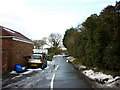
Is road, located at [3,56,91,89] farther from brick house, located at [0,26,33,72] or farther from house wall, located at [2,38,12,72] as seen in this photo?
brick house, located at [0,26,33,72]

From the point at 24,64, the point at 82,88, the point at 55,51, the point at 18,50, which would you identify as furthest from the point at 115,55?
the point at 55,51

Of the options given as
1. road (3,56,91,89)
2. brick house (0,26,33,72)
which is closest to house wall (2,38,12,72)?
brick house (0,26,33,72)

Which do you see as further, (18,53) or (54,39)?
(54,39)

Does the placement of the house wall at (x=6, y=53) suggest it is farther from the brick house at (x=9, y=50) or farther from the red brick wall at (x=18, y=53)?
the red brick wall at (x=18, y=53)

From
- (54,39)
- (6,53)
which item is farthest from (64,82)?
(54,39)

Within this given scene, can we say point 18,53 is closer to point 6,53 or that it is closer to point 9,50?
point 9,50

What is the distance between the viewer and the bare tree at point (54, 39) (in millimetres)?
105250

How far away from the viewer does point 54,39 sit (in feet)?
347

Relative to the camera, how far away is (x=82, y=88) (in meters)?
11.4

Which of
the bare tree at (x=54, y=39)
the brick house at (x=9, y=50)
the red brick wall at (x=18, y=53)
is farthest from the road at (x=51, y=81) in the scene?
the bare tree at (x=54, y=39)

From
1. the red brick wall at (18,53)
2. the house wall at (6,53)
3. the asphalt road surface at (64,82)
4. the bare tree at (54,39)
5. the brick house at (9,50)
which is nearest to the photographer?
the asphalt road surface at (64,82)

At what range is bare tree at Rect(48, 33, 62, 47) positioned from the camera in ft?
345

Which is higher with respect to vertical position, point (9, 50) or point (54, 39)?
point (54, 39)

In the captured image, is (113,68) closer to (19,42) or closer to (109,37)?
(109,37)
